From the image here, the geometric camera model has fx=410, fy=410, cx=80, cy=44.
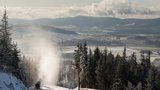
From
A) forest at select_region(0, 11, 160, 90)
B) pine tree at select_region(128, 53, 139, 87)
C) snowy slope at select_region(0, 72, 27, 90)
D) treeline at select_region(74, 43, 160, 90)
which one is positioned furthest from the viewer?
pine tree at select_region(128, 53, 139, 87)

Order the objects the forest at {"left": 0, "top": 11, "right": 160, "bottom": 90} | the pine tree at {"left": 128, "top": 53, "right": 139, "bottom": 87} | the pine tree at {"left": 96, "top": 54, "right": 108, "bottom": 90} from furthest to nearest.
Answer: the pine tree at {"left": 128, "top": 53, "right": 139, "bottom": 87} → the pine tree at {"left": 96, "top": 54, "right": 108, "bottom": 90} → the forest at {"left": 0, "top": 11, "right": 160, "bottom": 90}

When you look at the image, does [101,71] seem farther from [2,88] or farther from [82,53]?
[2,88]

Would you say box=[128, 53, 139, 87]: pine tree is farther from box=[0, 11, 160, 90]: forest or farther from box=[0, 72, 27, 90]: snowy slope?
box=[0, 72, 27, 90]: snowy slope

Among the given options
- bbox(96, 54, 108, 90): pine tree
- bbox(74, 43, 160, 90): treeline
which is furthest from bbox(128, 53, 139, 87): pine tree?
bbox(96, 54, 108, 90): pine tree

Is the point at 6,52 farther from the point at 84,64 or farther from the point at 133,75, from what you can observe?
the point at 133,75

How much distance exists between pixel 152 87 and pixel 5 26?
40740 millimetres

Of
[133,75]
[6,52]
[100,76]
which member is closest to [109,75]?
[100,76]

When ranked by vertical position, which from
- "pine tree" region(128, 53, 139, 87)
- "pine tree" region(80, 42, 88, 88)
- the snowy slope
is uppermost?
the snowy slope

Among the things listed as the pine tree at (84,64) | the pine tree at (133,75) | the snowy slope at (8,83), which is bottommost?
the pine tree at (133,75)

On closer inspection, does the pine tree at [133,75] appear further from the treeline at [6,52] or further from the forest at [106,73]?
the treeline at [6,52]

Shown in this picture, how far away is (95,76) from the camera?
351 feet

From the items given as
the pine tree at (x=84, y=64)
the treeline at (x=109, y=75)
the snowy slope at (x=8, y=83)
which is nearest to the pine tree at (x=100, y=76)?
the treeline at (x=109, y=75)

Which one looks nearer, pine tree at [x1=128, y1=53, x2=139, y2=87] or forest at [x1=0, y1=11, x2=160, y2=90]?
forest at [x1=0, y1=11, x2=160, y2=90]

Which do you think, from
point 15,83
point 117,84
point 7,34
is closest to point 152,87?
point 117,84
